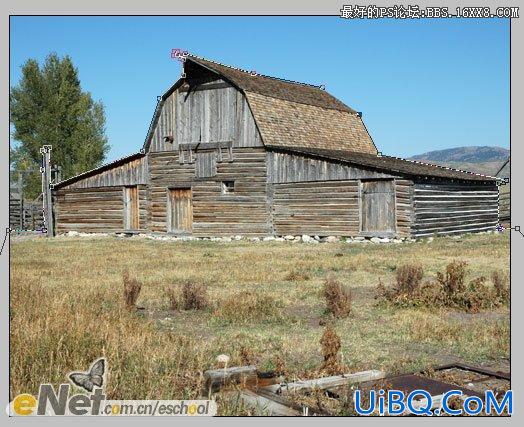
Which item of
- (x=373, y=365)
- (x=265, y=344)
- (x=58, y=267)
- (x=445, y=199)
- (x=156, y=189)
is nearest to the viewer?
(x=373, y=365)

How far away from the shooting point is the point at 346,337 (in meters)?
9.41

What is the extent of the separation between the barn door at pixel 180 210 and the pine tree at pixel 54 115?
16.2 meters

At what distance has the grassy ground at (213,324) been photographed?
670 cm

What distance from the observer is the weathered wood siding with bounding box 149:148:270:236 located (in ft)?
99.6

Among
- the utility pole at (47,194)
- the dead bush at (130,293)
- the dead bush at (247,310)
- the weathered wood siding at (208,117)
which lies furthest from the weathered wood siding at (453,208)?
the utility pole at (47,194)

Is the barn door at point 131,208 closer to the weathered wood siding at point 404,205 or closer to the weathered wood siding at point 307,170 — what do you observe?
the weathered wood siding at point 307,170

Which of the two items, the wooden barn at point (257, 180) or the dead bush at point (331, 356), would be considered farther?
the wooden barn at point (257, 180)

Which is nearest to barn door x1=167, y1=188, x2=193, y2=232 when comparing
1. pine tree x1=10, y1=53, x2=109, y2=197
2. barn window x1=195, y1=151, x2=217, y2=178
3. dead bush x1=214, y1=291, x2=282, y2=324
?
barn window x1=195, y1=151, x2=217, y2=178

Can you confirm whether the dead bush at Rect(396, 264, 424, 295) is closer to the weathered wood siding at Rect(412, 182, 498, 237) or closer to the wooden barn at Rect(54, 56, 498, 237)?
the wooden barn at Rect(54, 56, 498, 237)

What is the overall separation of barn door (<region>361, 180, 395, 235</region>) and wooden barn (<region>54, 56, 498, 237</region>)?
0.13 ft

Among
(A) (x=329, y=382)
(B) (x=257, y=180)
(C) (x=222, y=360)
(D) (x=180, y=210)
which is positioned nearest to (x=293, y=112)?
(B) (x=257, y=180)

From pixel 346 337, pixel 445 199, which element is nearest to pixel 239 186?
pixel 445 199

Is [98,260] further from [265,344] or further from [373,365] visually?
[373,365]

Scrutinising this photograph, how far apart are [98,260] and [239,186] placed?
1154 centimetres
